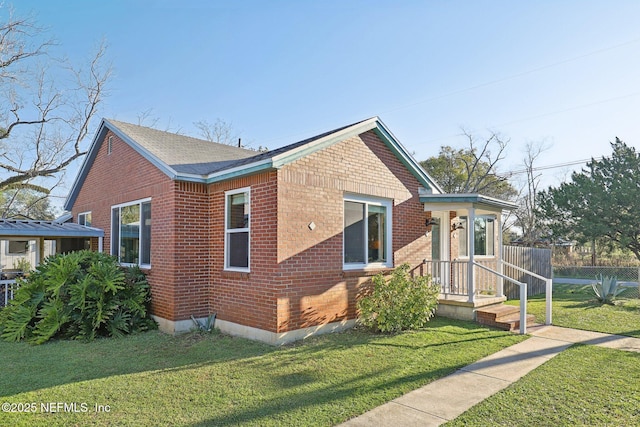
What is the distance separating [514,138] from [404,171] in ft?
95.0

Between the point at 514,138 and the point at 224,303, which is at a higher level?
the point at 514,138

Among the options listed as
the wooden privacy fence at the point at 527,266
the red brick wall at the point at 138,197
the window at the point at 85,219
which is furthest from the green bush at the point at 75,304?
the wooden privacy fence at the point at 527,266

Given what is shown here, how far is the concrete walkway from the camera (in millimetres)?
4332

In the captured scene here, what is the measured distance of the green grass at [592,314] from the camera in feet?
28.9

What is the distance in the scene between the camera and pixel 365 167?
923 centimetres

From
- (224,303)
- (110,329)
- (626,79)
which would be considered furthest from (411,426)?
(626,79)

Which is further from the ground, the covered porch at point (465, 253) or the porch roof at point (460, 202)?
the porch roof at point (460, 202)

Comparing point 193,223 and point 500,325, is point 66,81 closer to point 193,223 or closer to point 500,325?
point 193,223

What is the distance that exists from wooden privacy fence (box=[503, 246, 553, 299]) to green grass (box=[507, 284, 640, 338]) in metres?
0.86

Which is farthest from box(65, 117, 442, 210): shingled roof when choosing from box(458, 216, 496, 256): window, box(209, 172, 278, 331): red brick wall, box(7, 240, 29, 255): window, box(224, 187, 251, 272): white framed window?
box(7, 240, 29, 255): window

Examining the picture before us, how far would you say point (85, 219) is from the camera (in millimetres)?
13367

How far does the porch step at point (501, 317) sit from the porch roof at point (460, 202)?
249 cm

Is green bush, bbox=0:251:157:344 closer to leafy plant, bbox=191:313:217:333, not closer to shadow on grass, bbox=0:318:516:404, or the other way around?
shadow on grass, bbox=0:318:516:404

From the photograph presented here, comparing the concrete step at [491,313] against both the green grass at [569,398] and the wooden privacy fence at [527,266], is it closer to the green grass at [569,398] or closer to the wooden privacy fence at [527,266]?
the green grass at [569,398]
